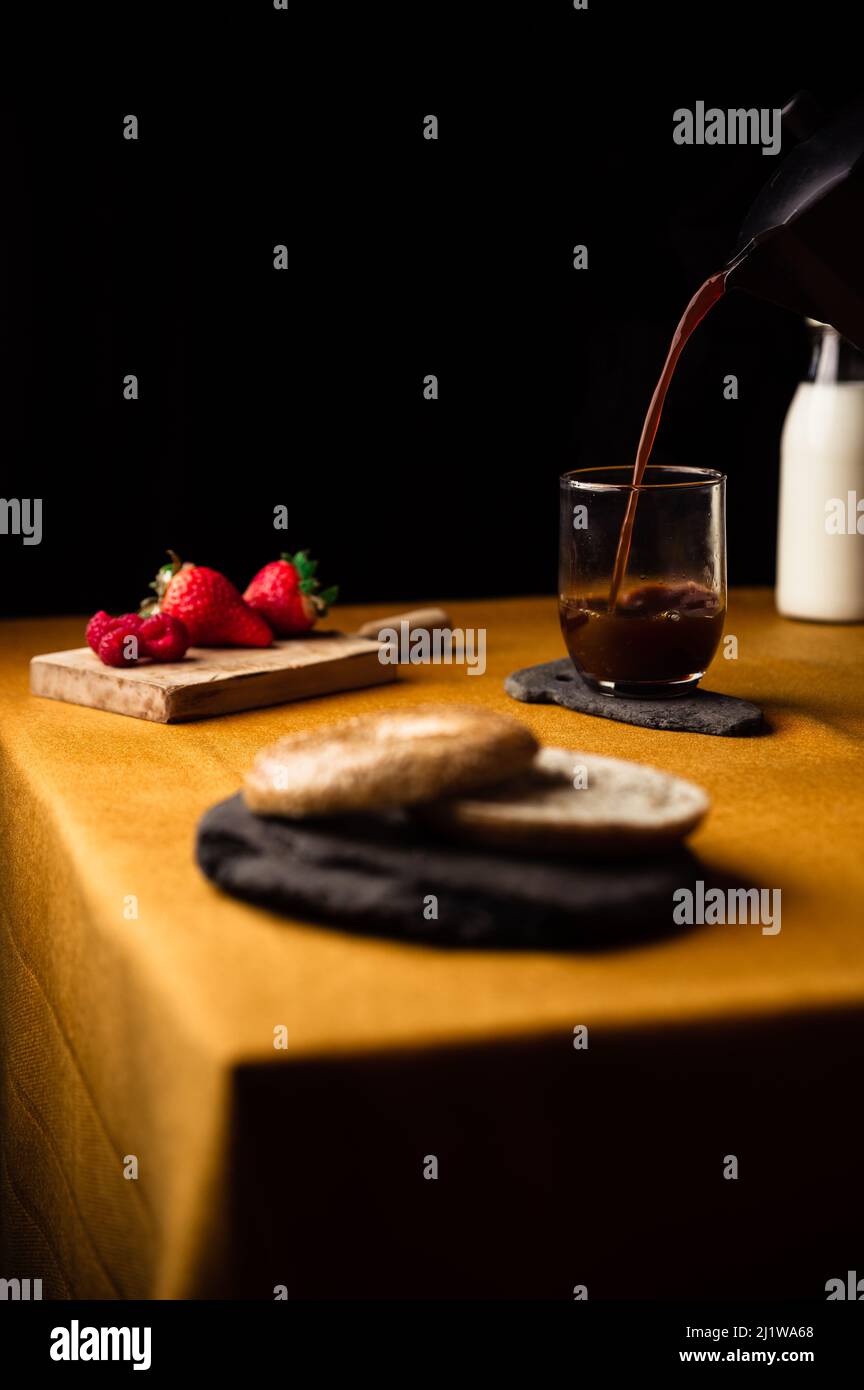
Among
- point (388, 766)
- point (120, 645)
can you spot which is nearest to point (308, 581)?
point (120, 645)

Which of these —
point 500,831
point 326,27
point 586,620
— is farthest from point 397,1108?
point 326,27

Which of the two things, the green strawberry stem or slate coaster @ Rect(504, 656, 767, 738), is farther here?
the green strawberry stem

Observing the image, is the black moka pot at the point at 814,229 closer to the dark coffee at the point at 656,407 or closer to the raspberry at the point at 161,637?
the dark coffee at the point at 656,407

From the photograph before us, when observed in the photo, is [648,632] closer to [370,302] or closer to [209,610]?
[209,610]

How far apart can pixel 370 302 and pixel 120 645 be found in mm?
790

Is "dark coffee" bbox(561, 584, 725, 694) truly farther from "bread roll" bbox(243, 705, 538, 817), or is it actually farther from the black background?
the black background

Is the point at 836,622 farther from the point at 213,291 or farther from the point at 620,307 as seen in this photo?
the point at 213,291

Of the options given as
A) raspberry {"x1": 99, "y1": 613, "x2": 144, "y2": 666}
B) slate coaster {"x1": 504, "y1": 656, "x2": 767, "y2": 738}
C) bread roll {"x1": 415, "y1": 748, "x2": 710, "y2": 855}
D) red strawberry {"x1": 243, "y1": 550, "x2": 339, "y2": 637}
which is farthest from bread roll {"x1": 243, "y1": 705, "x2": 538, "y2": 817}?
red strawberry {"x1": 243, "y1": 550, "x2": 339, "y2": 637}

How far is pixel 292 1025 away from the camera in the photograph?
2.36ft

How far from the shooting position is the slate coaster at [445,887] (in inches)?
31.8

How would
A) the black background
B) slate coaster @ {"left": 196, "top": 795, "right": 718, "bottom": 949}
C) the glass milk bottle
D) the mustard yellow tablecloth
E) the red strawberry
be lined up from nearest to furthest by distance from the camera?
the mustard yellow tablecloth < slate coaster @ {"left": 196, "top": 795, "right": 718, "bottom": 949} < the red strawberry < the glass milk bottle < the black background

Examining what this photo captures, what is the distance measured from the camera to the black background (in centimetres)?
188

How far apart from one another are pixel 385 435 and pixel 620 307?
40 cm

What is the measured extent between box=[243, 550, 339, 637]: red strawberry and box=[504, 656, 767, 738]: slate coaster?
26 centimetres
